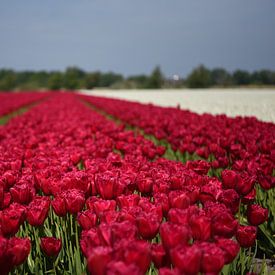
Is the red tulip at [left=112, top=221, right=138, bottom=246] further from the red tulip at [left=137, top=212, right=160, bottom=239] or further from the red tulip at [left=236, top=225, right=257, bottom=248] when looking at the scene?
the red tulip at [left=236, top=225, right=257, bottom=248]

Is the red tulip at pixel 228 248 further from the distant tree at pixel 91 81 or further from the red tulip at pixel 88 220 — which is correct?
the distant tree at pixel 91 81

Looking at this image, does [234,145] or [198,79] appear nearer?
[234,145]

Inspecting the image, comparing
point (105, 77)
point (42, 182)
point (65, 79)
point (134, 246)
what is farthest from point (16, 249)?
point (105, 77)

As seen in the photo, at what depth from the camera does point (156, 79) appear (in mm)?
93438

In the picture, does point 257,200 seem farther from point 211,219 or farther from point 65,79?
point 65,79

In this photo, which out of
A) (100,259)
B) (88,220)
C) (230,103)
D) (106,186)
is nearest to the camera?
(100,259)

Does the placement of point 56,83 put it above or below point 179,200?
above

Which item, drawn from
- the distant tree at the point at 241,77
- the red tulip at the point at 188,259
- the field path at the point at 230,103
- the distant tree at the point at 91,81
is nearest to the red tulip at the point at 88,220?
the red tulip at the point at 188,259

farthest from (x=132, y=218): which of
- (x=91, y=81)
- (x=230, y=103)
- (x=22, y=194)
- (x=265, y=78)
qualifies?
(x=265, y=78)

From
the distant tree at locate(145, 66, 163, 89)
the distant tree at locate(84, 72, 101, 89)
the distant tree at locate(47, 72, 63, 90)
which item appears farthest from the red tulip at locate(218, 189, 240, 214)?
the distant tree at locate(47, 72, 63, 90)

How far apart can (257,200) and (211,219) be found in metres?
2.21

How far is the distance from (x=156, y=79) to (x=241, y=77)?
51325mm

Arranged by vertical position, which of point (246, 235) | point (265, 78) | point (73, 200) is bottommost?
point (246, 235)

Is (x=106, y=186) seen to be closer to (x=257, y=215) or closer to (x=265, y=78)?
(x=257, y=215)
